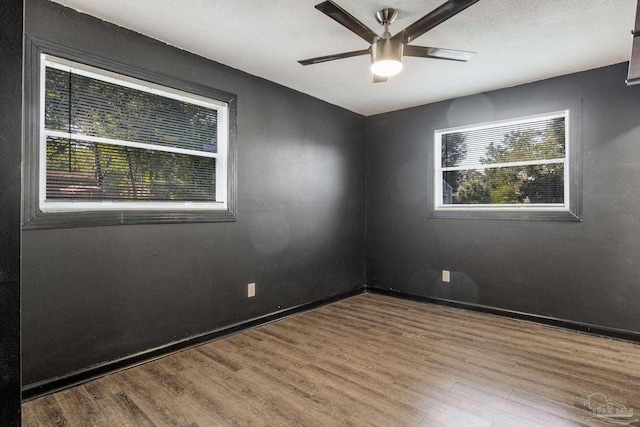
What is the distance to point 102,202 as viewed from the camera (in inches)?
92.5

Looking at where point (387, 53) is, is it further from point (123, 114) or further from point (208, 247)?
point (208, 247)

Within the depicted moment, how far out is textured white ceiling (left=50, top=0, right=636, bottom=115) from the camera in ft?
7.11

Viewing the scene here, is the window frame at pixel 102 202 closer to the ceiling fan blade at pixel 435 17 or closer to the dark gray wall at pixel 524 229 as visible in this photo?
the ceiling fan blade at pixel 435 17

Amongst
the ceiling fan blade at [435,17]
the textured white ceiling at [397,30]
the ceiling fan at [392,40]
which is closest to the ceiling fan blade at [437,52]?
the ceiling fan at [392,40]

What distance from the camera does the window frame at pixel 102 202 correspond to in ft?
6.54

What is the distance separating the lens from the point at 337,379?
7.42ft

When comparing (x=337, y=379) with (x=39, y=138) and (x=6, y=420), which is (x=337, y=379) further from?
(x=39, y=138)

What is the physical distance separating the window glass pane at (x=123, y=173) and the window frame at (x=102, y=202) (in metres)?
0.05

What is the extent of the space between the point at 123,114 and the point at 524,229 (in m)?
3.90

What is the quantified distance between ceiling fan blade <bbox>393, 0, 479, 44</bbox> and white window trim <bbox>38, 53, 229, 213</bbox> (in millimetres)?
1753

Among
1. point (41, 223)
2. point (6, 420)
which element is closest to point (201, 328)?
point (41, 223)

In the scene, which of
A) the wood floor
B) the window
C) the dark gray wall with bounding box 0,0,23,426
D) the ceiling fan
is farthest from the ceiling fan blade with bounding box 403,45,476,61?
the wood floor

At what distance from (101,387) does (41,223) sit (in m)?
1.11

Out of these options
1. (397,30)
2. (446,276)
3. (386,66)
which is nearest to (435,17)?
(386,66)
